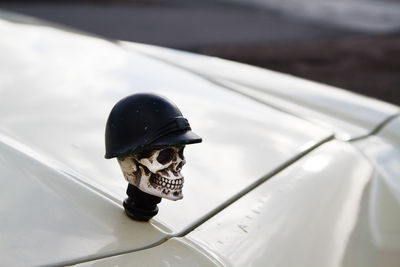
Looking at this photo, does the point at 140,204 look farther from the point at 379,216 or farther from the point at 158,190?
the point at 379,216

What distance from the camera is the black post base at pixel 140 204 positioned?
4.09 ft

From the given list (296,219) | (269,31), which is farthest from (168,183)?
(269,31)

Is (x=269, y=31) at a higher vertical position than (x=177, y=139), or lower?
lower

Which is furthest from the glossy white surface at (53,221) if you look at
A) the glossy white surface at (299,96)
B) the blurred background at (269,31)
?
the blurred background at (269,31)

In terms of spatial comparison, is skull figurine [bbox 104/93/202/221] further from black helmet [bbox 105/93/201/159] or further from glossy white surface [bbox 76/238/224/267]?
glossy white surface [bbox 76/238/224/267]

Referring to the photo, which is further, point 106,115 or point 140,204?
point 106,115

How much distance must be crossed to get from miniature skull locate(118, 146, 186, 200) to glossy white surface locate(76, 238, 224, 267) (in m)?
0.12

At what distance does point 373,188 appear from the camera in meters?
1.74

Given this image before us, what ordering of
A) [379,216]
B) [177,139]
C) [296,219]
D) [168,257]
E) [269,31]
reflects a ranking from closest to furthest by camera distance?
[177,139], [168,257], [296,219], [379,216], [269,31]

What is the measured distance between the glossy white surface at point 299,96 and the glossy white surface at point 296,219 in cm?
35

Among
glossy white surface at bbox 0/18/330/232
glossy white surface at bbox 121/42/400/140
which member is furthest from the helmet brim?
glossy white surface at bbox 121/42/400/140

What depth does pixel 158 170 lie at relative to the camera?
45.7 inches

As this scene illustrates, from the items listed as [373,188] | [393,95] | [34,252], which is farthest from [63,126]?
[393,95]

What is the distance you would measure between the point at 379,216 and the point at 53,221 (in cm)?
87
